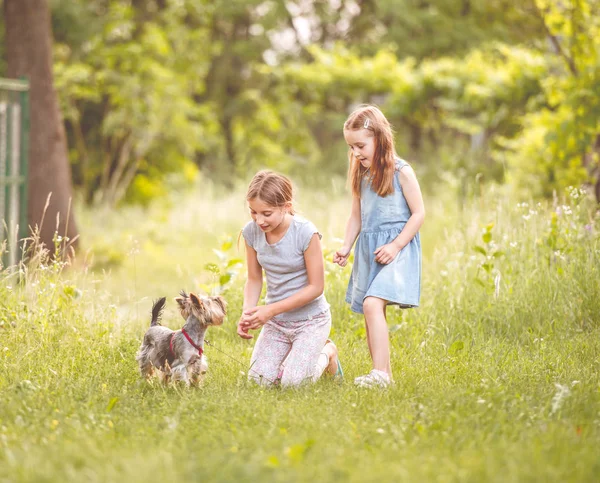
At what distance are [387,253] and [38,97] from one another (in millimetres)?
7362

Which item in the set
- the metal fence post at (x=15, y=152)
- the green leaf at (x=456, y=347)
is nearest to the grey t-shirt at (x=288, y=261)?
the green leaf at (x=456, y=347)

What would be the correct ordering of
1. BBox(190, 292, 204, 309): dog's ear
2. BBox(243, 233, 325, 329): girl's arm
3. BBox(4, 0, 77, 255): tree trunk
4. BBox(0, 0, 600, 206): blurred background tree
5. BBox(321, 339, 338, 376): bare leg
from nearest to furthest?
1. BBox(190, 292, 204, 309): dog's ear
2. BBox(243, 233, 325, 329): girl's arm
3. BBox(321, 339, 338, 376): bare leg
4. BBox(0, 0, 600, 206): blurred background tree
5. BBox(4, 0, 77, 255): tree trunk

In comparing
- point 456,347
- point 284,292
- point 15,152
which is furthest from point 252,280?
point 15,152

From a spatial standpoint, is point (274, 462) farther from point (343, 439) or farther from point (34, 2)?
point (34, 2)

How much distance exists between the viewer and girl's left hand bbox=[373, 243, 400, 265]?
462 cm

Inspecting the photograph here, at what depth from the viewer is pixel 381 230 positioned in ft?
15.7

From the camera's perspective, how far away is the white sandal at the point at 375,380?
14.6 feet


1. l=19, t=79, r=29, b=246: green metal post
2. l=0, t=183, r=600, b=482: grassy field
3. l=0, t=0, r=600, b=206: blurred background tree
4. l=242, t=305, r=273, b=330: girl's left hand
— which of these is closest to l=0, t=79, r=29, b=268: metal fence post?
l=19, t=79, r=29, b=246: green metal post

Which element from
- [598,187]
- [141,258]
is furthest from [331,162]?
[598,187]

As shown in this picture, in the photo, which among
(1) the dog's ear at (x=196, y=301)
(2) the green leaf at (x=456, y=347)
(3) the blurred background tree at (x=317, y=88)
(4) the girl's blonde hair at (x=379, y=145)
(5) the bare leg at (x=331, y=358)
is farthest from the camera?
(3) the blurred background tree at (x=317, y=88)

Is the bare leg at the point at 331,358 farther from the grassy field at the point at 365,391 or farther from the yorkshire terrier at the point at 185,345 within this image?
the yorkshire terrier at the point at 185,345

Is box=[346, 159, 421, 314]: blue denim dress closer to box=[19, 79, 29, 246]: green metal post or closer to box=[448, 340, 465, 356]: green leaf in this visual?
box=[448, 340, 465, 356]: green leaf

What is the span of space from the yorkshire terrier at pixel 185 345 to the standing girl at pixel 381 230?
0.89m

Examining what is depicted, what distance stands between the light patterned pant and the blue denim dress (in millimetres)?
324
